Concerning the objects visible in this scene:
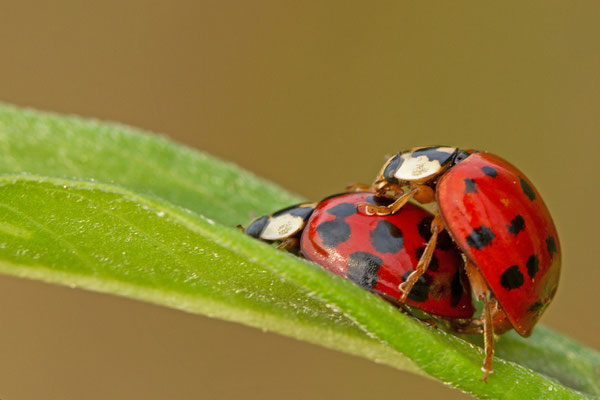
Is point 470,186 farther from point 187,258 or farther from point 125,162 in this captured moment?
point 125,162

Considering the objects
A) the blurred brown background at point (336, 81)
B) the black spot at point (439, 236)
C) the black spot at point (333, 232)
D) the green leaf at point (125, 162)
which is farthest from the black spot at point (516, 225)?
the blurred brown background at point (336, 81)

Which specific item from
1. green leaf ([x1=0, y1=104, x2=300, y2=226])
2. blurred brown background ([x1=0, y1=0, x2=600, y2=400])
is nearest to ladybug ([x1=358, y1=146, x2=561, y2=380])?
green leaf ([x1=0, y1=104, x2=300, y2=226])

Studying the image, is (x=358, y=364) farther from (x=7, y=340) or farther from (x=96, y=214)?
(x=96, y=214)

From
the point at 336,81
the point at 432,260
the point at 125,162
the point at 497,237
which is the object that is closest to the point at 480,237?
the point at 497,237

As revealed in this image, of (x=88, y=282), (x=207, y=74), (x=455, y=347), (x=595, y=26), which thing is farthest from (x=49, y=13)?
(x=455, y=347)

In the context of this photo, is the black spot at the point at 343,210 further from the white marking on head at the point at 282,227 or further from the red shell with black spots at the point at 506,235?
the red shell with black spots at the point at 506,235

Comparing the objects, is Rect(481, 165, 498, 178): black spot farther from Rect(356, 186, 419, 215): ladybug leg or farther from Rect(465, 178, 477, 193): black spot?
Rect(356, 186, 419, 215): ladybug leg

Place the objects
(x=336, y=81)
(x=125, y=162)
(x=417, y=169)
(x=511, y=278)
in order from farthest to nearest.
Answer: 1. (x=336, y=81)
2. (x=125, y=162)
3. (x=417, y=169)
4. (x=511, y=278)

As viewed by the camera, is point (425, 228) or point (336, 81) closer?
point (425, 228)
